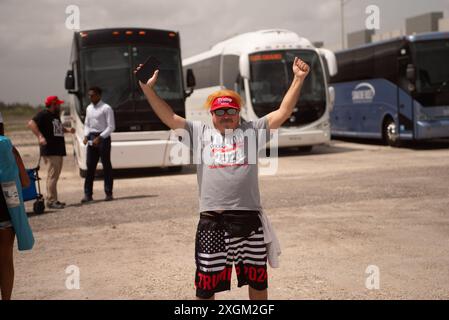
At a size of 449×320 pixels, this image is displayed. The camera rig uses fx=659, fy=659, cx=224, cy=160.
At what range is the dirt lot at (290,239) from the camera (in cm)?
587

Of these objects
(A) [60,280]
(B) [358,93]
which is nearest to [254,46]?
(B) [358,93]

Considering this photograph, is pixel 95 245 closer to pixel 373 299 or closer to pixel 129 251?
pixel 129 251

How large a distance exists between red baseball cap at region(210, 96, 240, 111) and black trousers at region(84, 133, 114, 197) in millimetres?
7579

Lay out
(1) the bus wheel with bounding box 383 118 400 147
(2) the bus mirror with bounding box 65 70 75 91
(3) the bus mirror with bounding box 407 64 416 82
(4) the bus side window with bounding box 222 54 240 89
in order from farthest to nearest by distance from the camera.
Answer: (4) the bus side window with bounding box 222 54 240 89 < (1) the bus wheel with bounding box 383 118 400 147 < (3) the bus mirror with bounding box 407 64 416 82 < (2) the bus mirror with bounding box 65 70 75 91

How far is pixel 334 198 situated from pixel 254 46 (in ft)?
34.7

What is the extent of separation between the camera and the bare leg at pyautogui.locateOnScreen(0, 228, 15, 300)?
493 centimetres

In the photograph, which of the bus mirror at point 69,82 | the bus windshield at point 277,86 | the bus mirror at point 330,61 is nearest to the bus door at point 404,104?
the bus mirror at point 330,61

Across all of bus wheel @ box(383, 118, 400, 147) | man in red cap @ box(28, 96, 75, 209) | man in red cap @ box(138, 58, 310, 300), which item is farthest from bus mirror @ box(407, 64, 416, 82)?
man in red cap @ box(138, 58, 310, 300)

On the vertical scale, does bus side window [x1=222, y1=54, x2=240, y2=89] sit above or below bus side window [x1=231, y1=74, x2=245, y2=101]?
above

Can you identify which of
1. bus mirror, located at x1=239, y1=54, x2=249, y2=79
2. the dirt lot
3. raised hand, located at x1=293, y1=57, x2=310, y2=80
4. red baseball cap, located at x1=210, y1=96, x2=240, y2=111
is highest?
bus mirror, located at x1=239, y1=54, x2=249, y2=79

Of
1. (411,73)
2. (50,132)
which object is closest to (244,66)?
(411,73)

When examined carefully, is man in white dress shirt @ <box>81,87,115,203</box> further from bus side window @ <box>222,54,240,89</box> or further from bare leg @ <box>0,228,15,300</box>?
bus side window @ <box>222,54,240,89</box>

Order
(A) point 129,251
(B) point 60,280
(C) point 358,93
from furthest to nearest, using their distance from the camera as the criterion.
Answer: (C) point 358,93 < (A) point 129,251 < (B) point 60,280

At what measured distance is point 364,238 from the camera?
25.4ft
